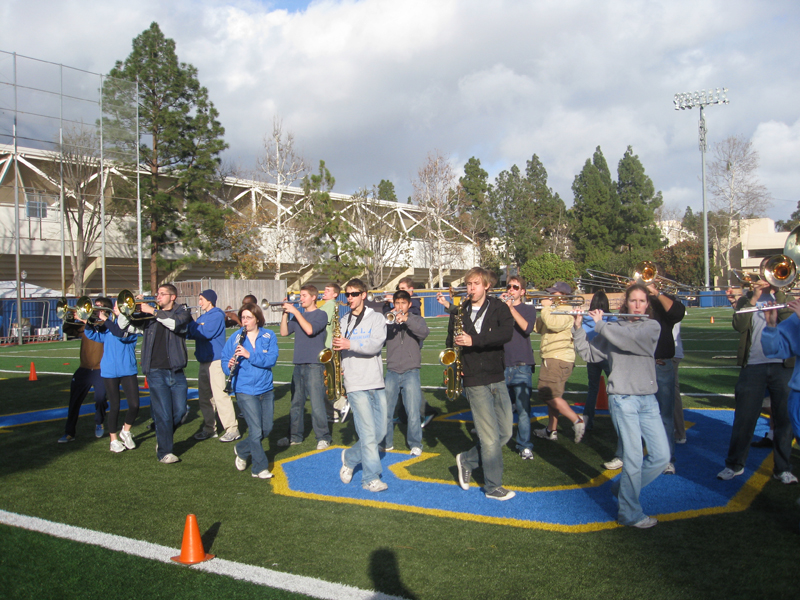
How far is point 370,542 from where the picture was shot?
15.2ft

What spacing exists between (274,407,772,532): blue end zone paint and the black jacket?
1.12 metres

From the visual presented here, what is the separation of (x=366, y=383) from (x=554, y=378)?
270 cm

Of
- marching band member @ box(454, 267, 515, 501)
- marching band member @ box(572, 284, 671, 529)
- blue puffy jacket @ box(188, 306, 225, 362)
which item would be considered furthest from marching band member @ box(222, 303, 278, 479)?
marching band member @ box(572, 284, 671, 529)

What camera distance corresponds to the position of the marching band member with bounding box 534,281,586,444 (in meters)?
7.33

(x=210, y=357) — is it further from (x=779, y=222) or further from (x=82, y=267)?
(x=779, y=222)

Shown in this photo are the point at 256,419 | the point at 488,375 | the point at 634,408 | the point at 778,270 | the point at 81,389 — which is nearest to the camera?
the point at 634,408

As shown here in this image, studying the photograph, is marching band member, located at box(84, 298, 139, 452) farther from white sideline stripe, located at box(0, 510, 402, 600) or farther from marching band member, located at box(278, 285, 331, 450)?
white sideline stripe, located at box(0, 510, 402, 600)

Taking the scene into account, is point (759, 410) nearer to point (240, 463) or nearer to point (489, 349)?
point (489, 349)

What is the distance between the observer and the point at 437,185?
49000 millimetres

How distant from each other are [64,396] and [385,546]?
1030 centimetres

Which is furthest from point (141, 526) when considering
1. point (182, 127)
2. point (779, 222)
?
point (779, 222)

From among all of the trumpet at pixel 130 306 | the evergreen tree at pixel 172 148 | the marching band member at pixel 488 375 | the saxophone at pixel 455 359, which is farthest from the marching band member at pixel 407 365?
the evergreen tree at pixel 172 148

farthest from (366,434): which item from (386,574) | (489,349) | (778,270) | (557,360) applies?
(778,270)

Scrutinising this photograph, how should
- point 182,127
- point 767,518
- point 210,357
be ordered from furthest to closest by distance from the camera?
point 182,127 < point 210,357 < point 767,518
